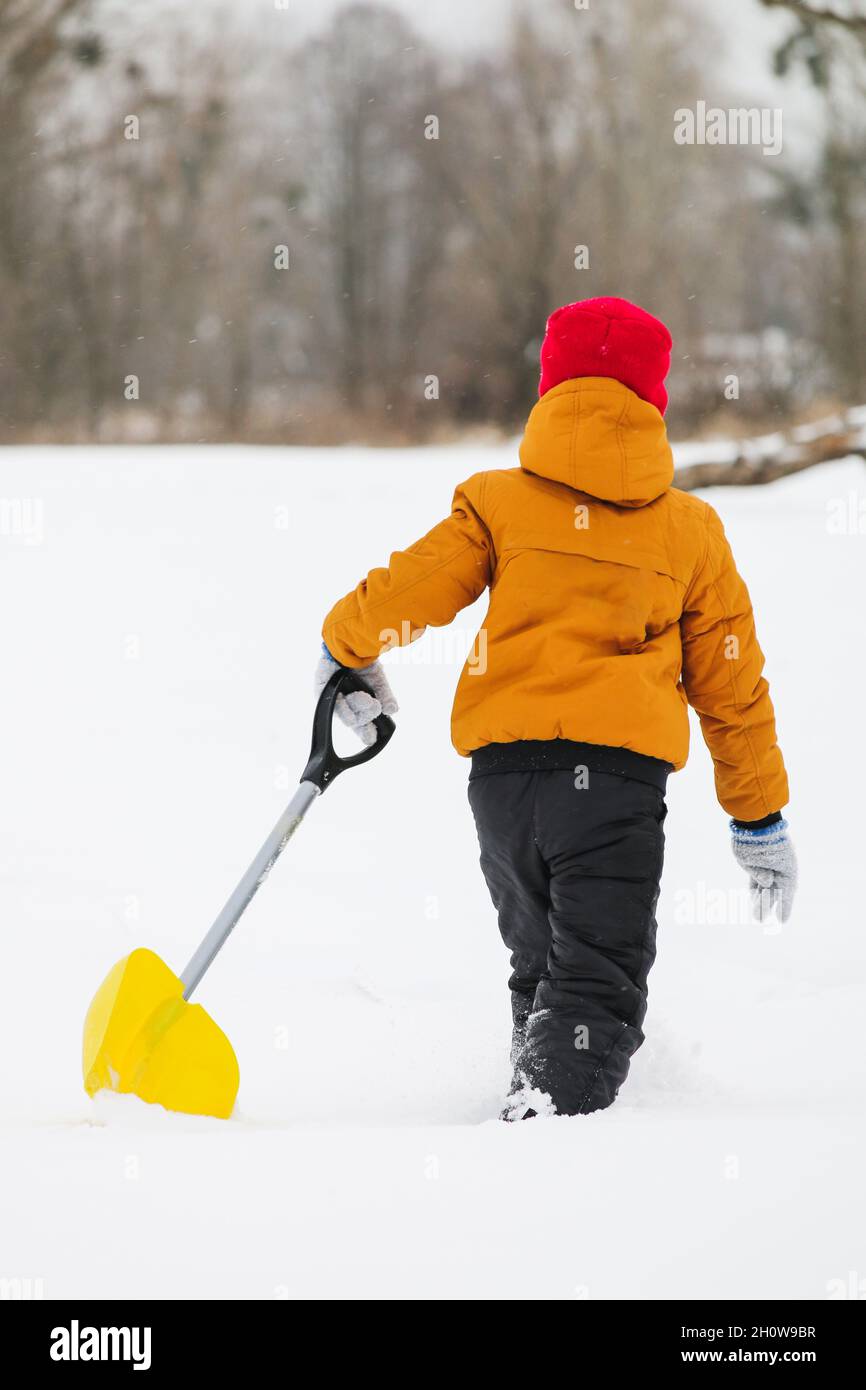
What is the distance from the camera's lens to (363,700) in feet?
7.09

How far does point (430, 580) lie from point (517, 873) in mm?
466

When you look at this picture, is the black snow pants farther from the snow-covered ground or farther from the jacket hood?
the jacket hood

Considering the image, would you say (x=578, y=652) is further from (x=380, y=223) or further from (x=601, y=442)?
(x=380, y=223)

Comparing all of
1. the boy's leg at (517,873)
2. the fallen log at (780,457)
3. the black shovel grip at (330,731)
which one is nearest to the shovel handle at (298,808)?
the black shovel grip at (330,731)

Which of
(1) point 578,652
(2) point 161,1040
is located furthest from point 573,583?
(2) point 161,1040

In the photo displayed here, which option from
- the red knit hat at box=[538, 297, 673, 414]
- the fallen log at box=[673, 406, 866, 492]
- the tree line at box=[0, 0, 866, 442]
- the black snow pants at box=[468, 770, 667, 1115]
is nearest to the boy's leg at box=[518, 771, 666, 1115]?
the black snow pants at box=[468, 770, 667, 1115]

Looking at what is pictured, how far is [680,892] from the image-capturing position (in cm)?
349

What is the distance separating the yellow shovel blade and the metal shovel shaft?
0.07 metres

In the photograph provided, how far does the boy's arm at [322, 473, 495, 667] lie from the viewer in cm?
200

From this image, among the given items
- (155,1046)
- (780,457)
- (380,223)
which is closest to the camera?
(155,1046)

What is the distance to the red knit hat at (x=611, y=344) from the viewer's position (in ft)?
6.47
